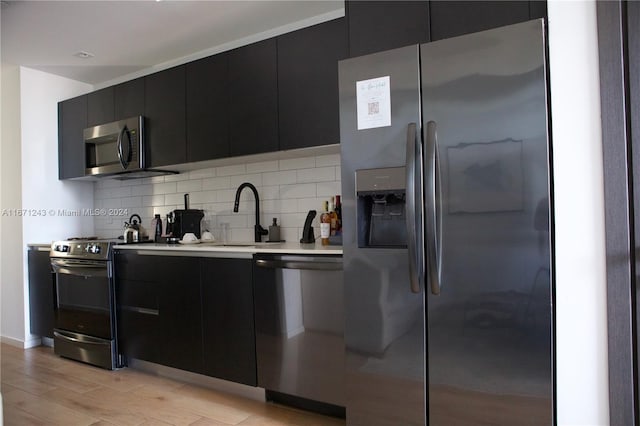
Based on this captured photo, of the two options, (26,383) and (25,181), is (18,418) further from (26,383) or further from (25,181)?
(25,181)

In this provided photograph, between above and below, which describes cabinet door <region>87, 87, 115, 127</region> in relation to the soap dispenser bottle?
above

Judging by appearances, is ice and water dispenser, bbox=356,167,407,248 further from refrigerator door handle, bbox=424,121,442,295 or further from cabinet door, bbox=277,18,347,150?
cabinet door, bbox=277,18,347,150

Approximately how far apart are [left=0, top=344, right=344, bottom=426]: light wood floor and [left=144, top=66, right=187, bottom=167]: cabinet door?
155 cm

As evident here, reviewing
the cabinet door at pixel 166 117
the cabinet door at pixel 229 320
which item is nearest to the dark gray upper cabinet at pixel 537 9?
the cabinet door at pixel 229 320

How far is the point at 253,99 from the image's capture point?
2.71m

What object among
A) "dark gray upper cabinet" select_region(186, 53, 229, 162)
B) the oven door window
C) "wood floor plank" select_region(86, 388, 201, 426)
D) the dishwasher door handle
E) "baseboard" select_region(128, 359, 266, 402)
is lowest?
"wood floor plank" select_region(86, 388, 201, 426)

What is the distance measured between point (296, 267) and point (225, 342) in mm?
696

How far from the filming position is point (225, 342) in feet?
8.14

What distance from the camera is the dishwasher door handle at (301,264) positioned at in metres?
2.10

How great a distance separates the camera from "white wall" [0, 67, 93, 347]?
372cm

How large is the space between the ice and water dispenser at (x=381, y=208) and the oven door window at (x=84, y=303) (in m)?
2.16

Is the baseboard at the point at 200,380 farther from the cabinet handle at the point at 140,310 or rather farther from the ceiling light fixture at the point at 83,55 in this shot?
the ceiling light fixture at the point at 83,55

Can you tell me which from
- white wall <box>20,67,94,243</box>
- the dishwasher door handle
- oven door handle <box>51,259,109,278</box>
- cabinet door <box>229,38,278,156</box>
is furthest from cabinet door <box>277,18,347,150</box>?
white wall <box>20,67,94,243</box>

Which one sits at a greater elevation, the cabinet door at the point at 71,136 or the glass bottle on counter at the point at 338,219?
the cabinet door at the point at 71,136
